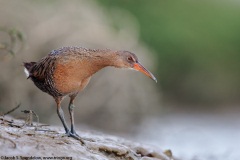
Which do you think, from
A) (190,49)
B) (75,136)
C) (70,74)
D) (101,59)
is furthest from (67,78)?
(190,49)

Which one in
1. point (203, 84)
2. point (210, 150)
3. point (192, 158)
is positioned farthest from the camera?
point (203, 84)

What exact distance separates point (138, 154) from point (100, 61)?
102cm

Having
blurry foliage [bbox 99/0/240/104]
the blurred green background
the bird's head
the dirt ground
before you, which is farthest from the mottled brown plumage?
blurry foliage [bbox 99/0/240/104]

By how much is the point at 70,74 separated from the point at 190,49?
14.2 metres

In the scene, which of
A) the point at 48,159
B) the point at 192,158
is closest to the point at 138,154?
the point at 48,159

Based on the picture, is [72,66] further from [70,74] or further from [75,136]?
[75,136]

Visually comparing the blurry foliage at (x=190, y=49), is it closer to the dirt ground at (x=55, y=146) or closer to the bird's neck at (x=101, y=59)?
the dirt ground at (x=55, y=146)

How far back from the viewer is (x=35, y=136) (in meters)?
5.40

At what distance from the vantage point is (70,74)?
5.83 metres

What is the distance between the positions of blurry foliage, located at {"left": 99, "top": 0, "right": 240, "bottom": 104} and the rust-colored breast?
1294 centimetres

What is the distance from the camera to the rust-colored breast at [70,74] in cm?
584

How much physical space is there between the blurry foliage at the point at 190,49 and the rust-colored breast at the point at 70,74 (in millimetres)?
12941

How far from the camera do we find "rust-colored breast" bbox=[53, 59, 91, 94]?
5840mm

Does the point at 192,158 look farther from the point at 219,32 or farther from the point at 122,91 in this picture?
the point at 219,32
